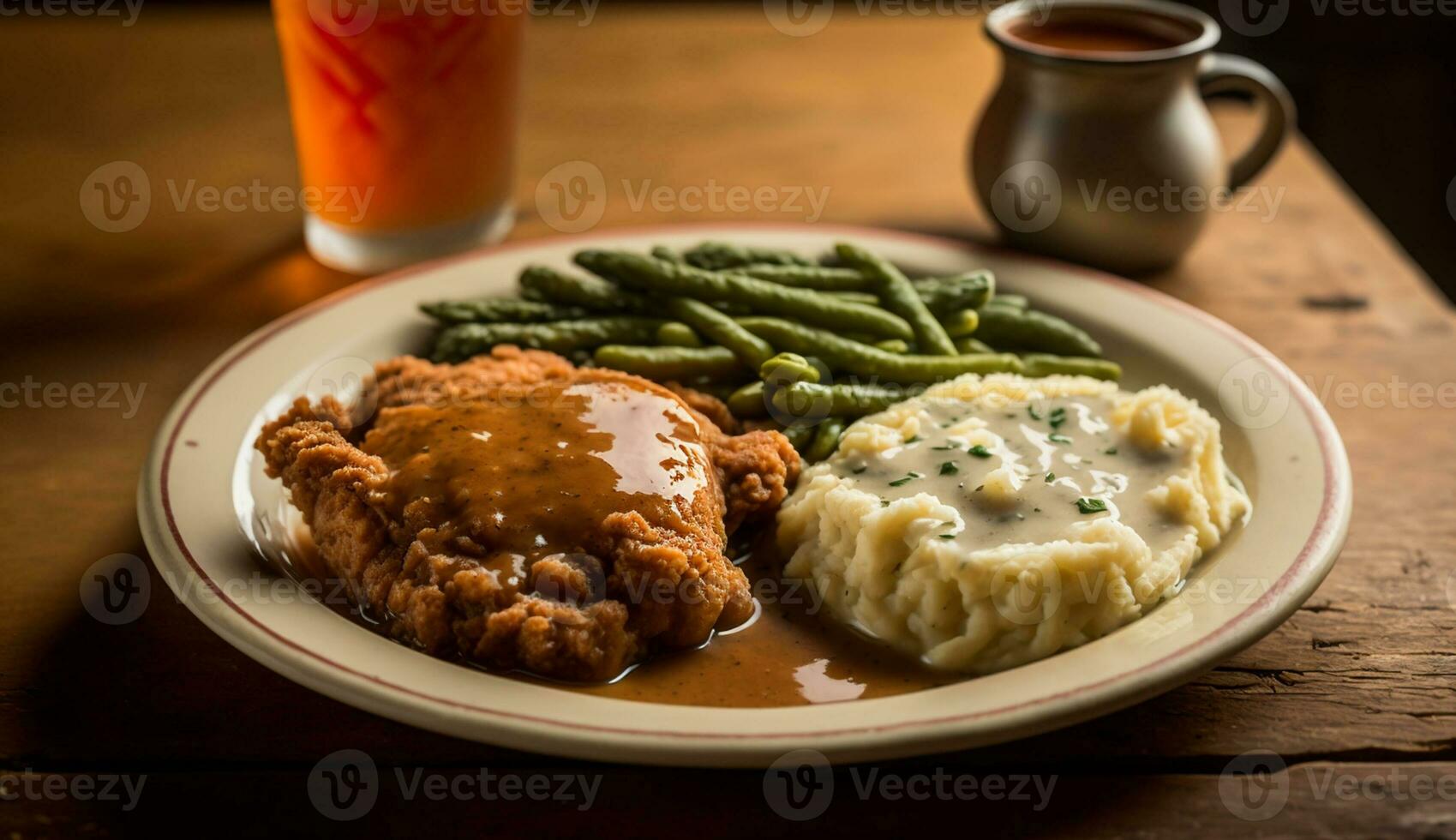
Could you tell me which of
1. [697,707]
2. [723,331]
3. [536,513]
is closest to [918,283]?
[723,331]

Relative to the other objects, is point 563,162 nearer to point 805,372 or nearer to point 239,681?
point 805,372

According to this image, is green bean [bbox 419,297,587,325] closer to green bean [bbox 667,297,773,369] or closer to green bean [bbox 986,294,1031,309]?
green bean [bbox 667,297,773,369]

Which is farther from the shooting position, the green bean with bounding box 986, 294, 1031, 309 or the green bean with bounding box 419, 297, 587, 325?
the green bean with bounding box 986, 294, 1031, 309

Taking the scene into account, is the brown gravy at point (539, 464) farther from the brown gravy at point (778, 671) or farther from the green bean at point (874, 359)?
the green bean at point (874, 359)

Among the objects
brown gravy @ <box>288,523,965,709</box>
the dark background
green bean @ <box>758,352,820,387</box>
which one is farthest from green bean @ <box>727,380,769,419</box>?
the dark background

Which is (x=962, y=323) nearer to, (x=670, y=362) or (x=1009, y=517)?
(x=670, y=362)

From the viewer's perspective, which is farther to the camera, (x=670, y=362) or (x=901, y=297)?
(x=901, y=297)

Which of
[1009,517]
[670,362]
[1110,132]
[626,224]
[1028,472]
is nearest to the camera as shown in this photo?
[1009,517]

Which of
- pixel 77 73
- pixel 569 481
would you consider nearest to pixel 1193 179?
pixel 569 481
